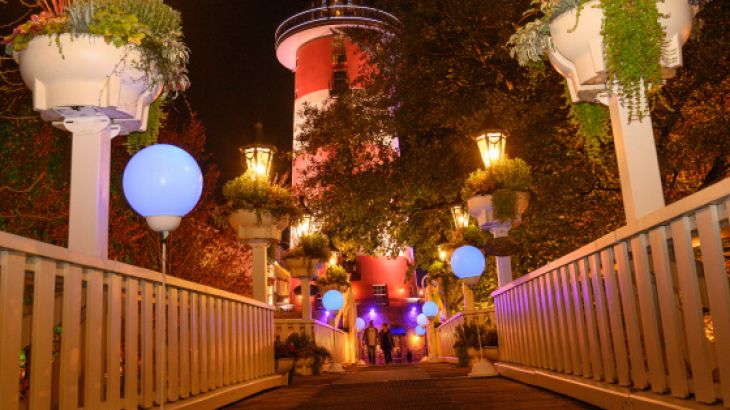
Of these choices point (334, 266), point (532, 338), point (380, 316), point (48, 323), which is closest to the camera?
point (48, 323)

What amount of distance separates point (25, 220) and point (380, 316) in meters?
31.0

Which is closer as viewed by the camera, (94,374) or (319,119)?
(94,374)

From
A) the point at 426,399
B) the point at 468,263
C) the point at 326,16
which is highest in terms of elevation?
the point at 326,16

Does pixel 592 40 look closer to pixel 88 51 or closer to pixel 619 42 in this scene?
pixel 619 42

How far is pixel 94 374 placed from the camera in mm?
3154

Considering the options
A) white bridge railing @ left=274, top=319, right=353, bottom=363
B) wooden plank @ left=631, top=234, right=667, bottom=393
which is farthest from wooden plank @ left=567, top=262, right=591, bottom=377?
white bridge railing @ left=274, top=319, right=353, bottom=363

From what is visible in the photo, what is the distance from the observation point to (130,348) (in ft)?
11.8

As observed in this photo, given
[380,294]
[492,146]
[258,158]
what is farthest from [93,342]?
[380,294]

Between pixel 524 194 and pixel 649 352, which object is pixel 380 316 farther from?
pixel 649 352

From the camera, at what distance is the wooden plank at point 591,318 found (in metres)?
3.96

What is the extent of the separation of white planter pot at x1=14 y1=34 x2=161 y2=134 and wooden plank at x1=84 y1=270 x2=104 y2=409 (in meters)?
1.02

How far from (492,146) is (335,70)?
2701 centimetres

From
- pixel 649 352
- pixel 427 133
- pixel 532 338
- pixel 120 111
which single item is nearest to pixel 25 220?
pixel 427 133

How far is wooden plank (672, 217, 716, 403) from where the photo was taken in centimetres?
267
